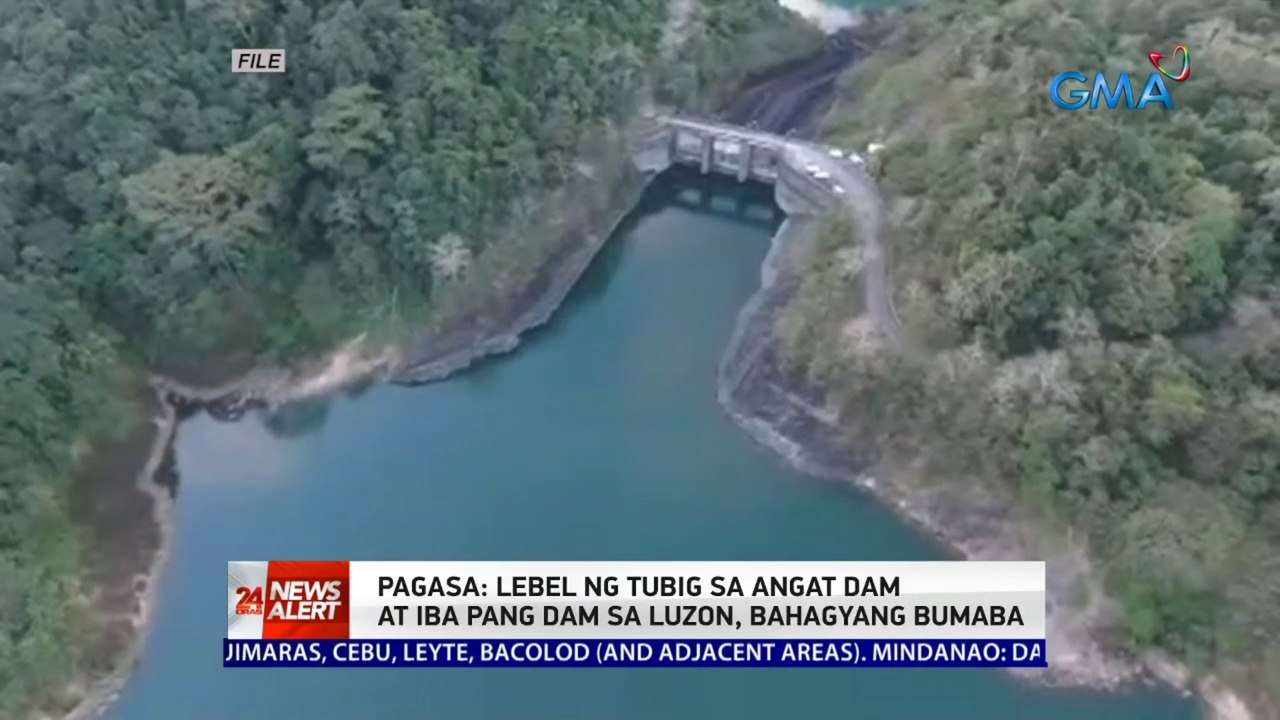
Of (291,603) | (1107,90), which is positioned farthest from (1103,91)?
(291,603)

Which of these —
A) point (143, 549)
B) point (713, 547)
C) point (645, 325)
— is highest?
point (645, 325)

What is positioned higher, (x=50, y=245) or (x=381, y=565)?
(x=50, y=245)

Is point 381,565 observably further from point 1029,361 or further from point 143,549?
point 1029,361

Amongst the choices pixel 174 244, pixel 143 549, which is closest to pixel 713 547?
pixel 143 549

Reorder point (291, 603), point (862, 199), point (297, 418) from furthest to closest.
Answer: point (862, 199) → point (297, 418) → point (291, 603)

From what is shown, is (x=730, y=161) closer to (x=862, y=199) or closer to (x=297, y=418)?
Answer: (x=862, y=199)

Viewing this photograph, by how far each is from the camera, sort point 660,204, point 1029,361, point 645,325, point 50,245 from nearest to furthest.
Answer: point 1029,361 < point 50,245 < point 645,325 < point 660,204

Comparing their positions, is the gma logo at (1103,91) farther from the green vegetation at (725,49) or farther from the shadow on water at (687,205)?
the green vegetation at (725,49)

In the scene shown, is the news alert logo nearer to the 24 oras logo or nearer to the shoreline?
the shoreline

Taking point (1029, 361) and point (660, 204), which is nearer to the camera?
point (1029, 361)
